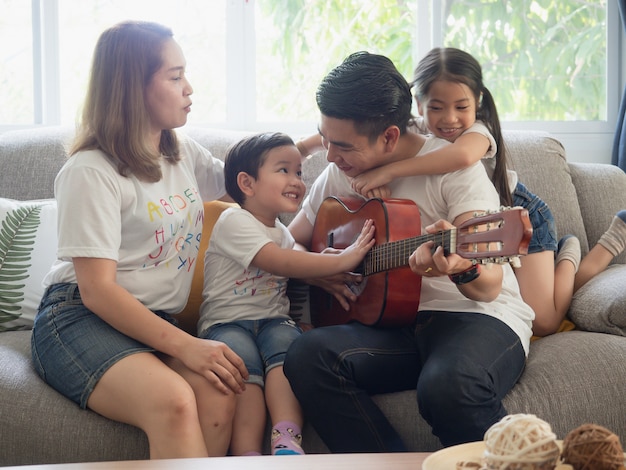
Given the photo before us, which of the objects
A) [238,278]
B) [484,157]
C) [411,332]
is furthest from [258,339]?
[484,157]

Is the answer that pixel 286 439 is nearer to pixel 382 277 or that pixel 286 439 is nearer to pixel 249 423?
pixel 249 423

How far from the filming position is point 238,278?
6.72 ft

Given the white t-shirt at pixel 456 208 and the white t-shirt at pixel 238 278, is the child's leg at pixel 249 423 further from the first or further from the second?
the white t-shirt at pixel 456 208

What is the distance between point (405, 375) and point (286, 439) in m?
0.31

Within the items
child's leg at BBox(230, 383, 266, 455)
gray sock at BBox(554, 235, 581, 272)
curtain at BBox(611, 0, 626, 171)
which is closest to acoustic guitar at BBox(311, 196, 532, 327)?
child's leg at BBox(230, 383, 266, 455)

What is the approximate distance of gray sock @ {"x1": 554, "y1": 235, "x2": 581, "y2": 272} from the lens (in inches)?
89.4

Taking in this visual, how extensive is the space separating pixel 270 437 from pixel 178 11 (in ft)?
7.26

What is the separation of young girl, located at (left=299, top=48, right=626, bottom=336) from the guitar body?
84 millimetres

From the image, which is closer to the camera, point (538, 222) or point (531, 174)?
point (538, 222)

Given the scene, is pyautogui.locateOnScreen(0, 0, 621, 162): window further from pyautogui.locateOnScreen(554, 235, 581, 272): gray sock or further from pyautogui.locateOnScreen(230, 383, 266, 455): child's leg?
pyautogui.locateOnScreen(230, 383, 266, 455): child's leg

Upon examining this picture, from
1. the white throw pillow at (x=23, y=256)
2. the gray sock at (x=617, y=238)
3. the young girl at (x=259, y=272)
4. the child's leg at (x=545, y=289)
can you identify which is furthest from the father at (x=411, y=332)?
the white throw pillow at (x=23, y=256)

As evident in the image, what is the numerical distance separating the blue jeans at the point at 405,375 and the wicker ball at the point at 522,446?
626 mm

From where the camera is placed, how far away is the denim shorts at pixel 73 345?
1.69 m

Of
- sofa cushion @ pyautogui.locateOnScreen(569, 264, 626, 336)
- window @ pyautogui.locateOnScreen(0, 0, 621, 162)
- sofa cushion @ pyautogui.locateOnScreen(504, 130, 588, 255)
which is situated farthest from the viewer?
window @ pyautogui.locateOnScreen(0, 0, 621, 162)
